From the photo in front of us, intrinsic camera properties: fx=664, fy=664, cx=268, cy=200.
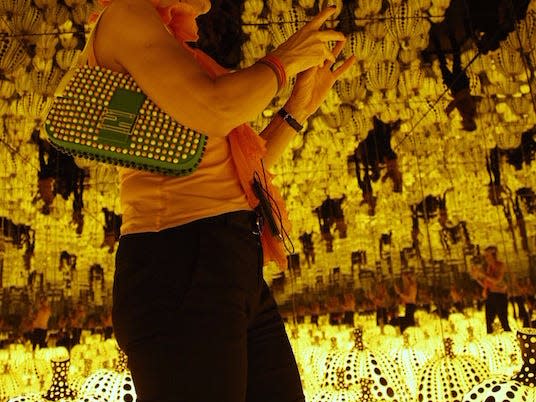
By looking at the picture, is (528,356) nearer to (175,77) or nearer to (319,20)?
(319,20)

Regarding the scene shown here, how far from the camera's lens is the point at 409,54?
197 inches

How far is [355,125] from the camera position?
646 cm

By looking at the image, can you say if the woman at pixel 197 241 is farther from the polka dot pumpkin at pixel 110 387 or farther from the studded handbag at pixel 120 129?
the polka dot pumpkin at pixel 110 387

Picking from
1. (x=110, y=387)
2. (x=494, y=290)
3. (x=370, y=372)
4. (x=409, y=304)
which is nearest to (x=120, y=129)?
(x=110, y=387)

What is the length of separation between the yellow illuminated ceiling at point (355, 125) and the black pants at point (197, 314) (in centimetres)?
181

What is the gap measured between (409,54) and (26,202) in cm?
559

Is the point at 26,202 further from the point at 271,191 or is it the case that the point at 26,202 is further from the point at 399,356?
the point at 271,191

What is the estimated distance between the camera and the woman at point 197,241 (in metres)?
0.90

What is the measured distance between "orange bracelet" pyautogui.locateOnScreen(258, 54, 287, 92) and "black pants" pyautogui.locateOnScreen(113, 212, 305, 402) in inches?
8.4

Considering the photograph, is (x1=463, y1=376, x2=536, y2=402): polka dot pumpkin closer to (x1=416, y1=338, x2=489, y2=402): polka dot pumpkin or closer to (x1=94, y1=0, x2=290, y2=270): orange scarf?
(x1=416, y1=338, x2=489, y2=402): polka dot pumpkin

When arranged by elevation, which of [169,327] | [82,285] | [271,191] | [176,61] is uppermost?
[82,285]

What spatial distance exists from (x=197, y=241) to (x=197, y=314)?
0.11 metres

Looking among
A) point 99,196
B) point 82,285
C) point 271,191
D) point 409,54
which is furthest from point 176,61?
point 82,285

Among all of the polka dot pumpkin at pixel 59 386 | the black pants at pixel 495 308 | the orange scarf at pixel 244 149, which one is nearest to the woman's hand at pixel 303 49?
the orange scarf at pixel 244 149
